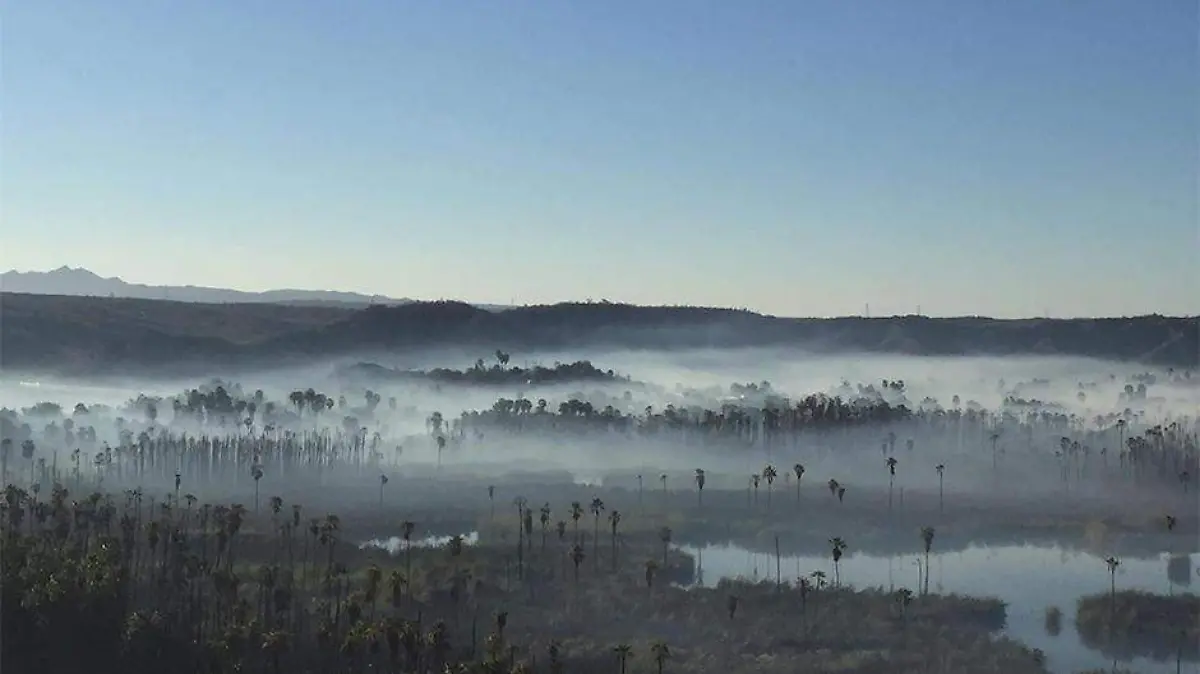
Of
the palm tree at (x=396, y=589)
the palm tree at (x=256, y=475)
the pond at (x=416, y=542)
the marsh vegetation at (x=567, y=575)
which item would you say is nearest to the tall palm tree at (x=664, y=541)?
the marsh vegetation at (x=567, y=575)

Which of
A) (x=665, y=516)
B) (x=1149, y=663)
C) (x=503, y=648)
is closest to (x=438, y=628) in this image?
(x=503, y=648)

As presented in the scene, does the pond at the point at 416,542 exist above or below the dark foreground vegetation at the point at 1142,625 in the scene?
below

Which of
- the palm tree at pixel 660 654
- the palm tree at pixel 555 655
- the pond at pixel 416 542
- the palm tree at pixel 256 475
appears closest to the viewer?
the palm tree at pixel 555 655

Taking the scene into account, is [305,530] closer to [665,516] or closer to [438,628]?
[665,516]

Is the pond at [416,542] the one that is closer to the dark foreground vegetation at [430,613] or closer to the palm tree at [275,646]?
the dark foreground vegetation at [430,613]

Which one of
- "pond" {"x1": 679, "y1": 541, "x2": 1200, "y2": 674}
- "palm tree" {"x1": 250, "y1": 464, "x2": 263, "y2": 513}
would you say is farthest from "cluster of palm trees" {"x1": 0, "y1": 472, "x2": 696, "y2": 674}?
"palm tree" {"x1": 250, "y1": 464, "x2": 263, "y2": 513}

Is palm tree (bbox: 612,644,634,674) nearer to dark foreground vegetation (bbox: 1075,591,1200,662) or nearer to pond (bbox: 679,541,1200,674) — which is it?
pond (bbox: 679,541,1200,674)
